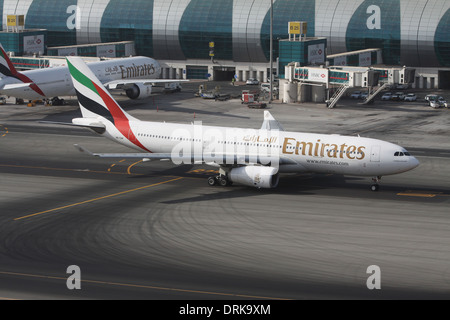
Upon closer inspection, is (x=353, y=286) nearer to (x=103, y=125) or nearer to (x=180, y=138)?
(x=180, y=138)

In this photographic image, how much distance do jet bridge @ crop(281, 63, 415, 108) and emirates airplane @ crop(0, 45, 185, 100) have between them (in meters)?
21.8

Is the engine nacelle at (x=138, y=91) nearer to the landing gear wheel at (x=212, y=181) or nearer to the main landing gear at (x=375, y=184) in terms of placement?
the landing gear wheel at (x=212, y=181)

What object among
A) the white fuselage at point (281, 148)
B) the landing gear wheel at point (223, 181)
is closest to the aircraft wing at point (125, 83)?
the white fuselage at point (281, 148)

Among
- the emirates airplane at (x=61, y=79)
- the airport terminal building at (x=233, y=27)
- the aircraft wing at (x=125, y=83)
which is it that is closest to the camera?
the emirates airplane at (x=61, y=79)

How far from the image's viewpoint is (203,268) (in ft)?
171

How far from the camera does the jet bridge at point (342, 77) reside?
130500 mm

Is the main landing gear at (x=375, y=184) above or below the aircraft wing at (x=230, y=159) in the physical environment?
below

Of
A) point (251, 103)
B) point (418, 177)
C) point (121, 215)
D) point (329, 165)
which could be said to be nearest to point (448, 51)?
point (251, 103)

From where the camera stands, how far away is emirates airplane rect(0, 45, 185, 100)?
398 ft

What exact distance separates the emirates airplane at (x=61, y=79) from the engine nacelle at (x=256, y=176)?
193ft

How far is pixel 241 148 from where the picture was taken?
249 feet

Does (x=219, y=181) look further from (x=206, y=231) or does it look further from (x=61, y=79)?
(x=61, y=79)

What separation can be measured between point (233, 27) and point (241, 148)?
9174cm

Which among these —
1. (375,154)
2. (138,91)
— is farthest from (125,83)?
(375,154)
